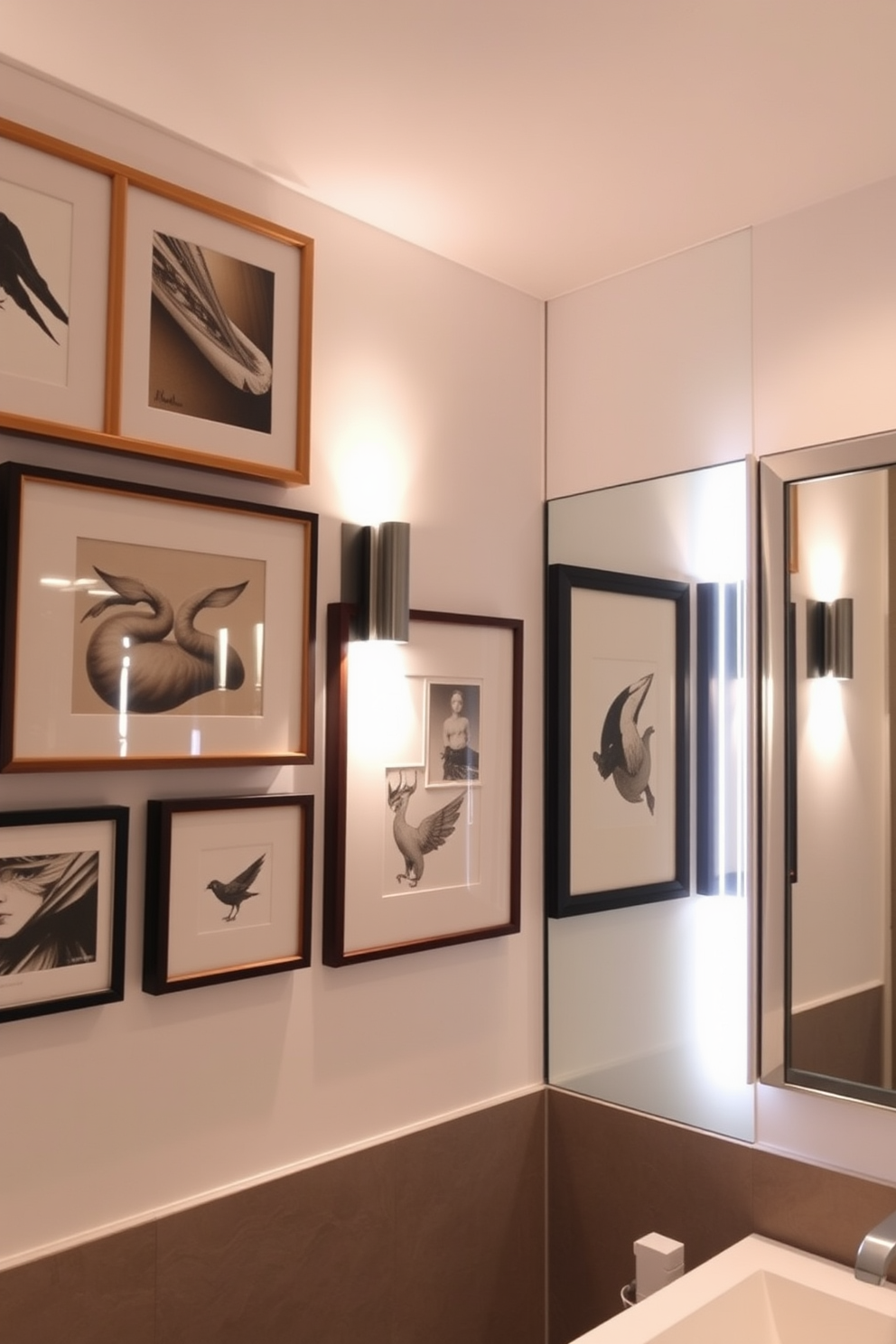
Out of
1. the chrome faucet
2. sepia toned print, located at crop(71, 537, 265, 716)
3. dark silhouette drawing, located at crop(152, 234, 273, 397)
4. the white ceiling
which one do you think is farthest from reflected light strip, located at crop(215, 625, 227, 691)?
the chrome faucet

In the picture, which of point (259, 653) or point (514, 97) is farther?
point (259, 653)

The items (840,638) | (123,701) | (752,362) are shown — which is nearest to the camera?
(123,701)

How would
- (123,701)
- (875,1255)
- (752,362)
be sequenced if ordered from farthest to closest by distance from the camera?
(752,362) < (123,701) < (875,1255)

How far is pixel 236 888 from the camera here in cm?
161

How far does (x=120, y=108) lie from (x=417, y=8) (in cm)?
47

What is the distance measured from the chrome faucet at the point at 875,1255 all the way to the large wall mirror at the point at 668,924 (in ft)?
1.23

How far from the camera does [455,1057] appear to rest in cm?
195

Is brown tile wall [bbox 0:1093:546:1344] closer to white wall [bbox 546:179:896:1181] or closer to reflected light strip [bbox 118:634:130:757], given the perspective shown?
white wall [bbox 546:179:896:1181]

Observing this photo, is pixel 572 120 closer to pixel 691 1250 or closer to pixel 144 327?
pixel 144 327

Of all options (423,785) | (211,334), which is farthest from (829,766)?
(211,334)

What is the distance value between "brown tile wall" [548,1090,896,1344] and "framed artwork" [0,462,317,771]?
91 cm

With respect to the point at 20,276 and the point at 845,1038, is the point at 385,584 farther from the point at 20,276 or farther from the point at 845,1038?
the point at 845,1038

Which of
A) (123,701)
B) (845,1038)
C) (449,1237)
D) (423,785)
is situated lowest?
(449,1237)

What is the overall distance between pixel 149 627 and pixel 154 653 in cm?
4
